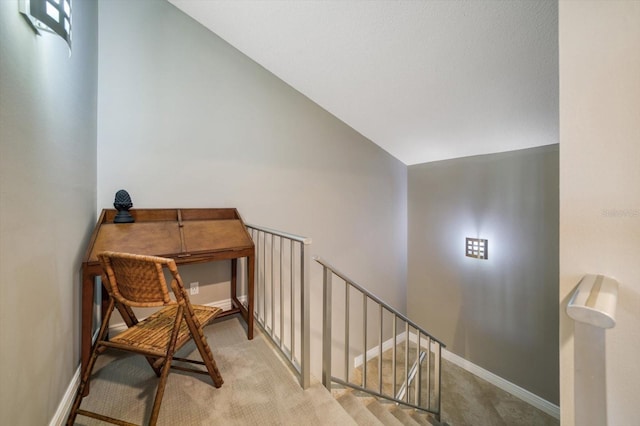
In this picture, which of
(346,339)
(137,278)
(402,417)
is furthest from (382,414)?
(137,278)

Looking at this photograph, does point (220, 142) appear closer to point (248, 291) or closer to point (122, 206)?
point (122, 206)

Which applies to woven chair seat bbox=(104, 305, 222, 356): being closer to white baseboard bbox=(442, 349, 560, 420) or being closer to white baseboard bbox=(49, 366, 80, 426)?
white baseboard bbox=(49, 366, 80, 426)

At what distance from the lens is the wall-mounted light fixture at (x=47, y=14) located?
97 centimetres

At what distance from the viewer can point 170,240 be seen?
6.50ft

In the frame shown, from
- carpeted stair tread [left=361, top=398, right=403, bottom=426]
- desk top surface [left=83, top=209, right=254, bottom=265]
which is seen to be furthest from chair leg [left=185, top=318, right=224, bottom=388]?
carpeted stair tread [left=361, top=398, right=403, bottom=426]

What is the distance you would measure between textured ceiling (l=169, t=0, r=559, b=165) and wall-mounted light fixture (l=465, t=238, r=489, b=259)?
1.21 m

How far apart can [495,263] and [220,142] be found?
146 inches

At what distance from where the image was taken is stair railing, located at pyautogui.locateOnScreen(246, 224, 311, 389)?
1.62m

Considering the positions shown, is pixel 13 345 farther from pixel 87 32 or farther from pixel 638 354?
pixel 87 32

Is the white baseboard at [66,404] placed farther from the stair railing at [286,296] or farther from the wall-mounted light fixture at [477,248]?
the wall-mounted light fixture at [477,248]

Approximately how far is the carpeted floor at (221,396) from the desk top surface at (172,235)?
805 millimetres

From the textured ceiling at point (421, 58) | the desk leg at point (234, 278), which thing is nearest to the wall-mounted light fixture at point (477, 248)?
the textured ceiling at point (421, 58)

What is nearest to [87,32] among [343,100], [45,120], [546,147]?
[45,120]

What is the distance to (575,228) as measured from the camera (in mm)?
690
